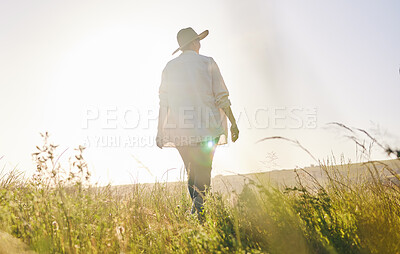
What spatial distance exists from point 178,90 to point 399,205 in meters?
2.56

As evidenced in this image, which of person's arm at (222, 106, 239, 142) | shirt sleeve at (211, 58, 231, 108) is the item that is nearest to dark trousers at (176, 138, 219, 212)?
person's arm at (222, 106, 239, 142)

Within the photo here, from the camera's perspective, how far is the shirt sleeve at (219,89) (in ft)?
12.3

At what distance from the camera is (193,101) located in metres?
3.70

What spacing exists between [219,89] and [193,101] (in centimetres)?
37

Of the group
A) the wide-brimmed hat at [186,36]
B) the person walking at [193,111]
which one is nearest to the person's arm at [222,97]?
the person walking at [193,111]

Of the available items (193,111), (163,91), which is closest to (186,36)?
(163,91)

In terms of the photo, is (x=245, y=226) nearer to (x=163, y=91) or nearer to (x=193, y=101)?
(x=193, y=101)

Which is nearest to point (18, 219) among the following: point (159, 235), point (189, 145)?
point (159, 235)

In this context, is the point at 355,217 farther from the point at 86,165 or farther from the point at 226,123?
the point at 226,123

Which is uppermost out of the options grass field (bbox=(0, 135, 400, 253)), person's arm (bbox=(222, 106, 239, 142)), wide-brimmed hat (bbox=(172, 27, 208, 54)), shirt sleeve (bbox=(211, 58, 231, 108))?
wide-brimmed hat (bbox=(172, 27, 208, 54))

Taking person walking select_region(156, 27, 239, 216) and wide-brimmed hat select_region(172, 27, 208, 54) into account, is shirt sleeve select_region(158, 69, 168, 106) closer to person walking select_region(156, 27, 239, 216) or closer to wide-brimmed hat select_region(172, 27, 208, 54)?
person walking select_region(156, 27, 239, 216)

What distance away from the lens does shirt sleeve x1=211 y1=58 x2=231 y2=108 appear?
148 inches

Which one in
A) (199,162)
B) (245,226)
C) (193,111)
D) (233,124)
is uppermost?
(193,111)

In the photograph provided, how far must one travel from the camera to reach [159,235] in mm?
2414
